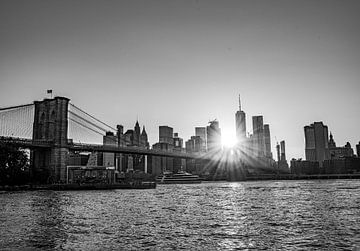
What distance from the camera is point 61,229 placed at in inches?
878

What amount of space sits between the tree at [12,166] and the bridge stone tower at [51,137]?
3468 mm

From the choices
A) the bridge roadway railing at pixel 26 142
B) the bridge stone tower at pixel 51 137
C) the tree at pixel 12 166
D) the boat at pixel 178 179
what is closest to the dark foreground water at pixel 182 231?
the tree at pixel 12 166

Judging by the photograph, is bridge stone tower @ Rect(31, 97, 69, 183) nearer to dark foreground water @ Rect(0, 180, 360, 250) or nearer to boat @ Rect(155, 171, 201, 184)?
boat @ Rect(155, 171, 201, 184)

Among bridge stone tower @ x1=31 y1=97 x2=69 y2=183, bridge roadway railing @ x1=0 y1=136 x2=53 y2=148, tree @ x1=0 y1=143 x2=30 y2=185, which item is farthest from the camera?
bridge stone tower @ x1=31 y1=97 x2=69 y2=183

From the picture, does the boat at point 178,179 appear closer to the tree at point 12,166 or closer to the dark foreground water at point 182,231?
the tree at point 12,166

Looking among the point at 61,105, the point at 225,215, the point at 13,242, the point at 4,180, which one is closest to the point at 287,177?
the point at 61,105

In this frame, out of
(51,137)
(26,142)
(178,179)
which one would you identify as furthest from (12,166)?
(178,179)

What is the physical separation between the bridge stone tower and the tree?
11.4 ft

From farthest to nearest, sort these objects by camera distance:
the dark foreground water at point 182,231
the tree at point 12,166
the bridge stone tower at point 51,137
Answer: the bridge stone tower at point 51,137
the tree at point 12,166
the dark foreground water at point 182,231

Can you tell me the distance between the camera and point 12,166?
80.4 metres

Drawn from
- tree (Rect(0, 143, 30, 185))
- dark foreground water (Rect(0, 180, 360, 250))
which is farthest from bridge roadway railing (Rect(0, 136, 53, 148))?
dark foreground water (Rect(0, 180, 360, 250))

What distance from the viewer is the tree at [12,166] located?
77812mm

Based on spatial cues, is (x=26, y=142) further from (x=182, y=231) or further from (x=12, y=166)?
(x=182, y=231)

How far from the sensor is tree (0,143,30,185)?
77.8 metres
